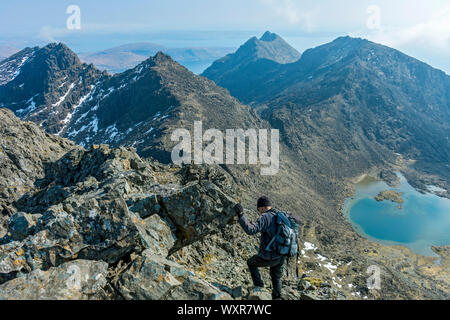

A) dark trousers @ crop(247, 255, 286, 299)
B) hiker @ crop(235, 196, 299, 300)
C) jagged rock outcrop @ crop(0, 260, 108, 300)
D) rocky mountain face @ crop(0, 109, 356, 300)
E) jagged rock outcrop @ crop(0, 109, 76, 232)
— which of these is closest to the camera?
jagged rock outcrop @ crop(0, 260, 108, 300)

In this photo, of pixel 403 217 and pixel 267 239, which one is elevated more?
pixel 267 239

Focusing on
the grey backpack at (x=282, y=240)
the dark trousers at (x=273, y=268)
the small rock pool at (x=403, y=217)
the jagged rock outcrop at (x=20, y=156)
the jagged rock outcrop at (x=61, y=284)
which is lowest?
the small rock pool at (x=403, y=217)

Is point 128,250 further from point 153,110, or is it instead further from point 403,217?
point 403,217

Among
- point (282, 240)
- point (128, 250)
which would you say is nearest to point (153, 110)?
point (128, 250)

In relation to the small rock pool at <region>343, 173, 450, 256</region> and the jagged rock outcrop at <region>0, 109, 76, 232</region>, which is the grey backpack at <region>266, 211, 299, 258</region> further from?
the small rock pool at <region>343, 173, 450, 256</region>

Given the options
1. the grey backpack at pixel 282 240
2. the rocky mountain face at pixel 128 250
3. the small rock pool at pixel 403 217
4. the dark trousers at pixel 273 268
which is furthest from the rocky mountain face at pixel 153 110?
the grey backpack at pixel 282 240

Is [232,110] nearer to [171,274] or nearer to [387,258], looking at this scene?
[387,258]

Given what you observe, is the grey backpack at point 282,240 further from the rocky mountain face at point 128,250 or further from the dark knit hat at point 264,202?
the rocky mountain face at point 128,250

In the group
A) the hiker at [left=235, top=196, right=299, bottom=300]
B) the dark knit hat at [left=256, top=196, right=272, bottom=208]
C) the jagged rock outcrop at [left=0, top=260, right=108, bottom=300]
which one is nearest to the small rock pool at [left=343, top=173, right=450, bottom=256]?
the hiker at [left=235, top=196, right=299, bottom=300]

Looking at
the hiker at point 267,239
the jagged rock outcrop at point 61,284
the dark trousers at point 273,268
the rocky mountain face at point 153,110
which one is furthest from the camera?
the rocky mountain face at point 153,110
